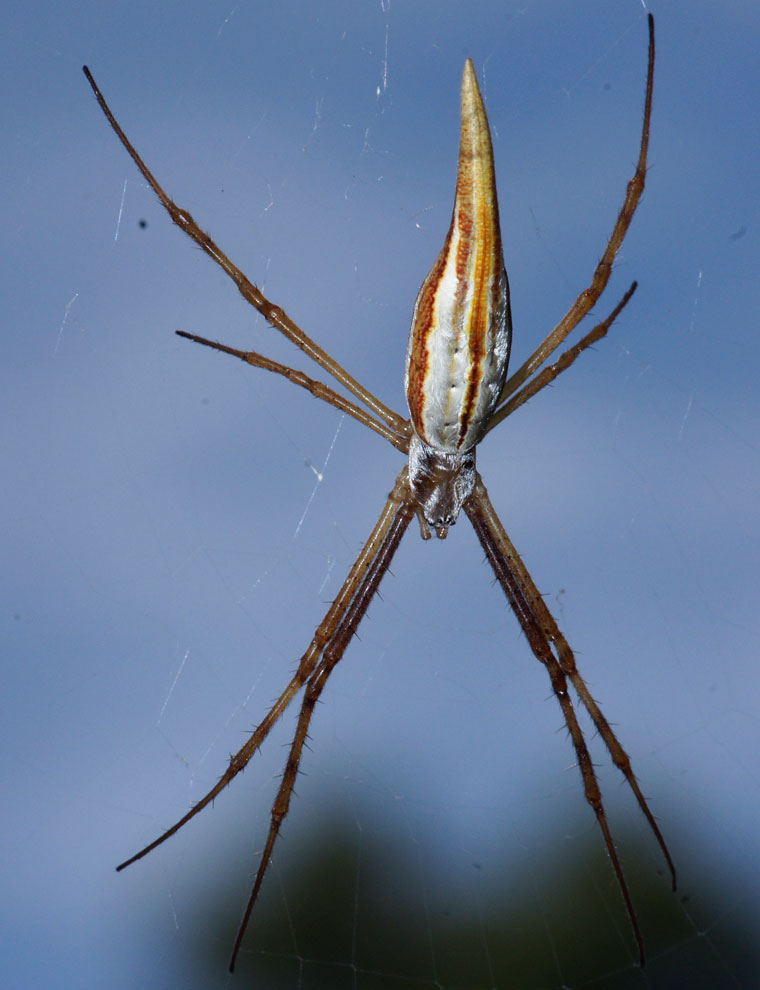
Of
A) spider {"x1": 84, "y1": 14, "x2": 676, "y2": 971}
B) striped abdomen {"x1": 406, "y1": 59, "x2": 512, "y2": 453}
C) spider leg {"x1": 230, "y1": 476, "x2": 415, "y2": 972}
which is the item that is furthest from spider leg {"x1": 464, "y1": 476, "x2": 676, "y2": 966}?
striped abdomen {"x1": 406, "y1": 59, "x2": 512, "y2": 453}

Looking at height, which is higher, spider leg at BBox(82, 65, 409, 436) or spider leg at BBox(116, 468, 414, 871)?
spider leg at BBox(82, 65, 409, 436)

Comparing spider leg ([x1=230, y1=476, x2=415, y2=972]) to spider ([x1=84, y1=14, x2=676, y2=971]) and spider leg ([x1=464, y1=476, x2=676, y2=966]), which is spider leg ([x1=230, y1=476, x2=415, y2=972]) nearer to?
spider ([x1=84, y1=14, x2=676, y2=971])

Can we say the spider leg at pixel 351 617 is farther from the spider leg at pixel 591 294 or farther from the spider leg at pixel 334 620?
the spider leg at pixel 591 294

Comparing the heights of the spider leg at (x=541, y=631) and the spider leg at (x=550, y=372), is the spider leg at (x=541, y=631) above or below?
below

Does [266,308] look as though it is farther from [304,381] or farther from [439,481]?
[439,481]

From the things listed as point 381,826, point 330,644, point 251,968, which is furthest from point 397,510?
point 251,968

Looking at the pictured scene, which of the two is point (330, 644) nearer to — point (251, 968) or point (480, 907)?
point (480, 907)

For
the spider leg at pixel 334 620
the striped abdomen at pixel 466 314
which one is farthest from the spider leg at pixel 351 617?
the striped abdomen at pixel 466 314

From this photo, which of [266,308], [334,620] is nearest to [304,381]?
[266,308]
